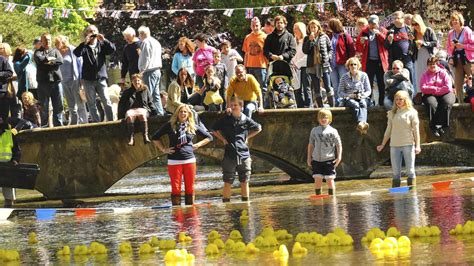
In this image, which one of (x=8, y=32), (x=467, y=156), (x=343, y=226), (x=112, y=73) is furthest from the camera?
(x=112, y=73)

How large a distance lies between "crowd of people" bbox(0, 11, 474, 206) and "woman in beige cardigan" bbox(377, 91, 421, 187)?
8.55ft

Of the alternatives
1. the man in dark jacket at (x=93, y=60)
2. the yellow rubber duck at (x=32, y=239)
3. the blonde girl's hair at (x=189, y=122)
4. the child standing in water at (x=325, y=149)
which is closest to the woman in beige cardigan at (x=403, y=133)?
the child standing in water at (x=325, y=149)

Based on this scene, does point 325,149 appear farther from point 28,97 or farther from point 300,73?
point 28,97

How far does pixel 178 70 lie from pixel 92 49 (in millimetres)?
1861

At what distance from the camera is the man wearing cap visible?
27.7m

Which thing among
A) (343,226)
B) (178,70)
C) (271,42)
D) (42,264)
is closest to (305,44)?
(271,42)

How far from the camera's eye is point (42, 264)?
1567 cm

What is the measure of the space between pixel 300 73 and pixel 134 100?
3.39 metres

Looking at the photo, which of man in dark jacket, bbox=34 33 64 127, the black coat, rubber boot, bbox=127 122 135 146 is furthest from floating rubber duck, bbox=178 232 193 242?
man in dark jacket, bbox=34 33 64 127

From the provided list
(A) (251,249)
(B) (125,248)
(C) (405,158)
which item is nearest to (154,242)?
(B) (125,248)

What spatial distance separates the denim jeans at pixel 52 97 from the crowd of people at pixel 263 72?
0.02m

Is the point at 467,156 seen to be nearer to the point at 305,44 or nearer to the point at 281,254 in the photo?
the point at 305,44

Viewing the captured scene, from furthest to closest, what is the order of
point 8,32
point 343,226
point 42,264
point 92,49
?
point 8,32
point 92,49
point 343,226
point 42,264

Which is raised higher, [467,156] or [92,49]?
[92,49]
